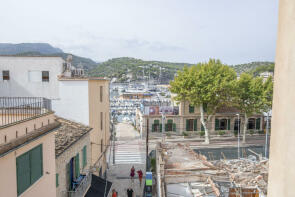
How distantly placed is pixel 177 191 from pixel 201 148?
19.7 m

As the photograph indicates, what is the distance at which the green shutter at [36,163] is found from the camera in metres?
8.26

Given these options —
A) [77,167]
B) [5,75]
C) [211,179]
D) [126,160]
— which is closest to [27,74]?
[5,75]

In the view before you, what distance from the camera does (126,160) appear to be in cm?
2828

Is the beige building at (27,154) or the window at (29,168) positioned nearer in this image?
the beige building at (27,154)

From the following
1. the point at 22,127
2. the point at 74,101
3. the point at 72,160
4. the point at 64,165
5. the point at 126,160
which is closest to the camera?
the point at 22,127

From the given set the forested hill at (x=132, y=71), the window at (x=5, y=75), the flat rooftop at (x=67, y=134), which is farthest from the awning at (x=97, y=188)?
the forested hill at (x=132, y=71)

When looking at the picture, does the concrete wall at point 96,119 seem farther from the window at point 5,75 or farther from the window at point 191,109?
the window at point 191,109

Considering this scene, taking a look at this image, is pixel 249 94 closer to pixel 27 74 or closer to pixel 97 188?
pixel 97 188

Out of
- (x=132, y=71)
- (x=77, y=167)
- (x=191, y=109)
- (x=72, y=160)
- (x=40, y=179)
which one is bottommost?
(x=77, y=167)

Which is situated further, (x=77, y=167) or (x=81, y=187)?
(x=77, y=167)

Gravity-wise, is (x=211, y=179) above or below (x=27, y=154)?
below

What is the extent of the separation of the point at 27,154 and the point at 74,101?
9.48 m

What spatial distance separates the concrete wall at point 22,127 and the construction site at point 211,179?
Answer: 7679mm

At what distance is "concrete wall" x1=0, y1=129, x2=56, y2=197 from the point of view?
21.9 ft
